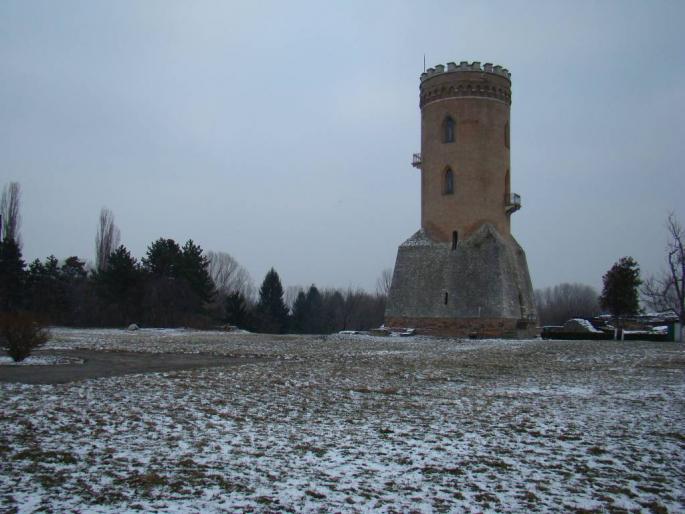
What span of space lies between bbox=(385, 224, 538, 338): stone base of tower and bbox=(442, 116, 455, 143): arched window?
18.0 feet

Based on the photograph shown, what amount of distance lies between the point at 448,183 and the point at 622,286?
42.1 ft

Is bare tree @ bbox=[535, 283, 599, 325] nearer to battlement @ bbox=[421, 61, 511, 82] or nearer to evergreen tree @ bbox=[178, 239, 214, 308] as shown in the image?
battlement @ bbox=[421, 61, 511, 82]

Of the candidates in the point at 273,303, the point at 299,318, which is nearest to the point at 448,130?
the point at 273,303

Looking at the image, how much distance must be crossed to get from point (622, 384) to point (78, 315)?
4256cm

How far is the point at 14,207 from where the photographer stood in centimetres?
5009

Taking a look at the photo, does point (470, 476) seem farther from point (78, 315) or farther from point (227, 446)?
point (78, 315)

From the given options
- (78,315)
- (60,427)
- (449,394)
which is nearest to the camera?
(60,427)

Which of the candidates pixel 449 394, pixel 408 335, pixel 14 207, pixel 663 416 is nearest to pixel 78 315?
pixel 14 207

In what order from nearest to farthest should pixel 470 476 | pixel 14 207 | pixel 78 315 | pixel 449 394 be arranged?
1. pixel 470 476
2. pixel 449 394
3. pixel 78 315
4. pixel 14 207

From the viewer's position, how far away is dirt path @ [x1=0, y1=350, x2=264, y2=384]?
12.5 meters

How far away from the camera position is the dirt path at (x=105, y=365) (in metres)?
12.5

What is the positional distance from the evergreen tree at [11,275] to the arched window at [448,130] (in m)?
31.6

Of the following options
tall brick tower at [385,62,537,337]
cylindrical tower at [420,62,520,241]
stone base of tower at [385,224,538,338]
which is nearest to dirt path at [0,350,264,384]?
stone base of tower at [385,224,538,338]

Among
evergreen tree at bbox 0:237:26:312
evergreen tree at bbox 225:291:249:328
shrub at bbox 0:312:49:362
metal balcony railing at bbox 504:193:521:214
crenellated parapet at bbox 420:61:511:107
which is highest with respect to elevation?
crenellated parapet at bbox 420:61:511:107
